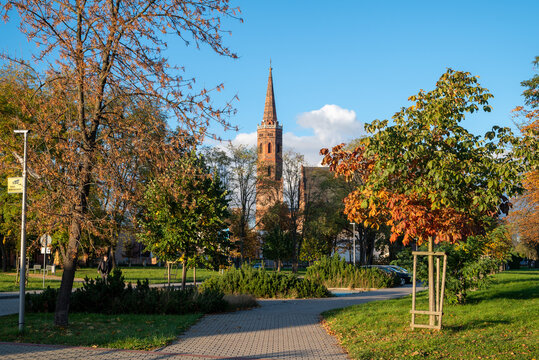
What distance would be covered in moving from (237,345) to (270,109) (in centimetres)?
11711

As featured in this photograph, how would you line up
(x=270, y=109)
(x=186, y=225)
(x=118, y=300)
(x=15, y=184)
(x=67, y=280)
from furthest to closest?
(x=270, y=109)
(x=186, y=225)
(x=118, y=300)
(x=67, y=280)
(x=15, y=184)

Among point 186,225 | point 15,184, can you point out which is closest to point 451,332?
point 15,184

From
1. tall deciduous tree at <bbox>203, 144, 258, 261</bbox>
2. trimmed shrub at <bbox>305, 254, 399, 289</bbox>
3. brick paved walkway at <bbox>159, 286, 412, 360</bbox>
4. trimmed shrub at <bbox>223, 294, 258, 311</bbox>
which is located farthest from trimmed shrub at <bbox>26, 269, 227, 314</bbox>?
tall deciduous tree at <bbox>203, 144, 258, 261</bbox>

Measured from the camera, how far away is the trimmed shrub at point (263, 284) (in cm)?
2200

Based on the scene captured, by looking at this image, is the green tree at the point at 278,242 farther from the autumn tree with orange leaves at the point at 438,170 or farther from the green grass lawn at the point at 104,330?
the autumn tree with orange leaves at the point at 438,170

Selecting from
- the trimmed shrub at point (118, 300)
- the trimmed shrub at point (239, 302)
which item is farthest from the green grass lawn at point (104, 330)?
the trimmed shrub at point (239, 302)

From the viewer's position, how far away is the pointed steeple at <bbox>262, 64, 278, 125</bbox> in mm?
122725

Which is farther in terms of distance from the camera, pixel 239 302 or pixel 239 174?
pixel 239 174

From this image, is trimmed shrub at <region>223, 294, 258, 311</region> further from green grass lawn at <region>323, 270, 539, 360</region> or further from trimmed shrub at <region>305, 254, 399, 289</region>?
trimmed shrub at <region>305, 254, 399, 289</region>

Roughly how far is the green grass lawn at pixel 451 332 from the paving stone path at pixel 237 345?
0.56 m

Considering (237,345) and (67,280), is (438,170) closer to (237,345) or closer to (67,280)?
(237,345)

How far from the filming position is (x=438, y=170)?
31.8 feet

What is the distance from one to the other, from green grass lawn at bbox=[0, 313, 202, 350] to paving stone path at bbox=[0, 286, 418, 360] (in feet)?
1.13

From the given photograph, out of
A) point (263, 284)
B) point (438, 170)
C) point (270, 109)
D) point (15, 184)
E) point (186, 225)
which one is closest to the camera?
point (438, 170)
